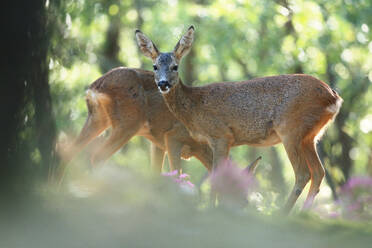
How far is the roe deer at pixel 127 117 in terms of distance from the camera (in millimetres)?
8734

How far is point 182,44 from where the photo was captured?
8430mm

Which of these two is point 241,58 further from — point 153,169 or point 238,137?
point 238,137

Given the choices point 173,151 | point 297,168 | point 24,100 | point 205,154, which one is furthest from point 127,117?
point 24,100

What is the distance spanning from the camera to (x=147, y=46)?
8422 millimetres

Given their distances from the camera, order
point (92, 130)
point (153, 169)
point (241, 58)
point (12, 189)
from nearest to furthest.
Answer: point (12, 189) < point (92, 130) < point (153, 169) < point (241, 58)

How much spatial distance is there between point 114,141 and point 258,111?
7.54 ft

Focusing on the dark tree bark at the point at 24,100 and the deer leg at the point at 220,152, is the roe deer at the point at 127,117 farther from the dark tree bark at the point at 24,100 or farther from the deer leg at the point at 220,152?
the dark tree bark at the point at 24,100

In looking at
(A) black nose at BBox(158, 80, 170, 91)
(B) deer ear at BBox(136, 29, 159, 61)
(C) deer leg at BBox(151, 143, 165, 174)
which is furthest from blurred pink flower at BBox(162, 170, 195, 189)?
(C) deer leg at BBox(151, 143, 165, 174)

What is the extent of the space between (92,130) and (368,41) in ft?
25.1

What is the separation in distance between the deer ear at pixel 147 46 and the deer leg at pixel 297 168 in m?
2.34

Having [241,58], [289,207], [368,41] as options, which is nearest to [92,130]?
[289,207]

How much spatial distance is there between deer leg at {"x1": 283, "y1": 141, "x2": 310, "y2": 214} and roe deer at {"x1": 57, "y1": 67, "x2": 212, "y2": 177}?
1.97 meters

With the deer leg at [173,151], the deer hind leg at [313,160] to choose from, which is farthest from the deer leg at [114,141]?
the deer hind leg at [313,160]

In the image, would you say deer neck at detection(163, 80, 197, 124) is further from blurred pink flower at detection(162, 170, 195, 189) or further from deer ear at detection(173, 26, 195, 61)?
blurred pink flower at detection(162, 170, 195, 189)
